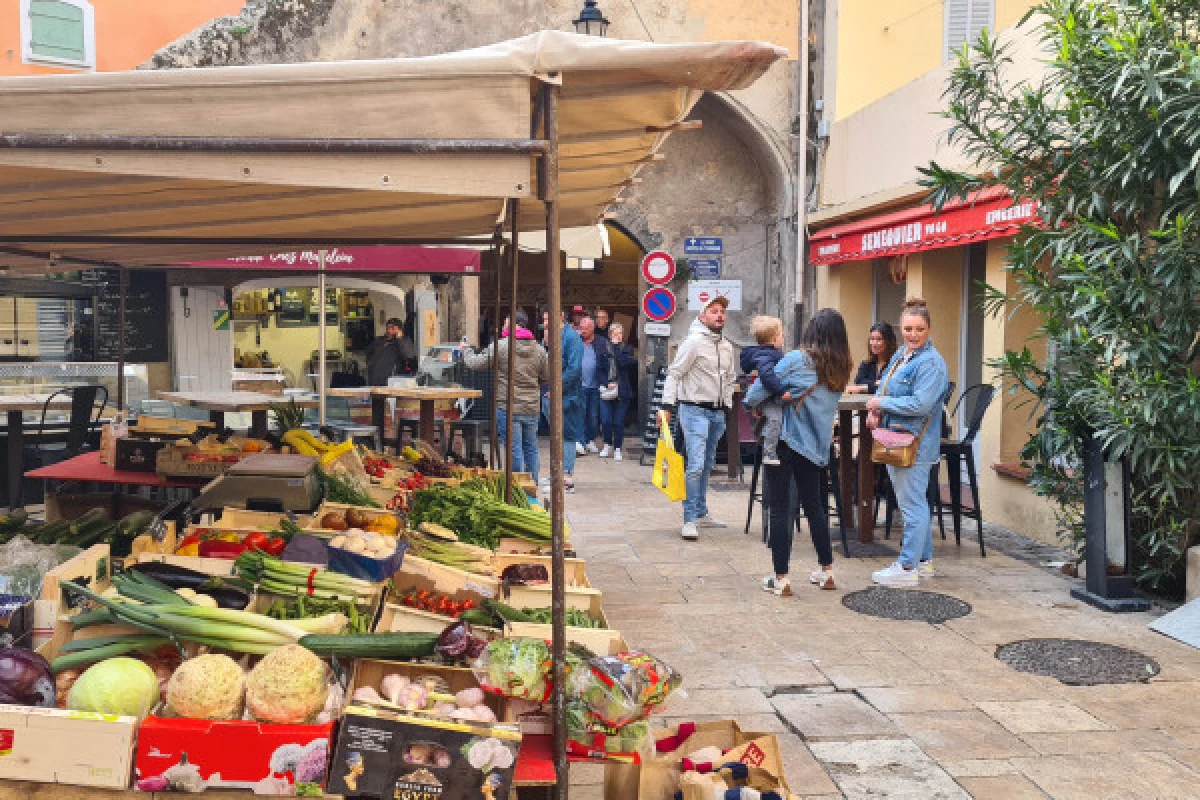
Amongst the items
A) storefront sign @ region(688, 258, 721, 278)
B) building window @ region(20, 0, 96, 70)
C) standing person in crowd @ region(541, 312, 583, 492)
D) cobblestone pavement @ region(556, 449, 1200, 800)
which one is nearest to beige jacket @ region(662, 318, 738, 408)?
cobblestone pavement @ region(556, 449, 1200, 800)

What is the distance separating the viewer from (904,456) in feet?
24.8

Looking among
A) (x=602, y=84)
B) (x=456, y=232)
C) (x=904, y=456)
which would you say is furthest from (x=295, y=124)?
(x=904, y=456)

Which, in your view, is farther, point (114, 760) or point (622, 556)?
point (622, 556)

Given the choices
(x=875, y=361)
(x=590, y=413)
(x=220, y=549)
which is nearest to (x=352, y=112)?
(x=220, y=549)

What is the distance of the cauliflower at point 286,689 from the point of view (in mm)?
3094

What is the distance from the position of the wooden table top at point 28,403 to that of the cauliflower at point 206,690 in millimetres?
7790

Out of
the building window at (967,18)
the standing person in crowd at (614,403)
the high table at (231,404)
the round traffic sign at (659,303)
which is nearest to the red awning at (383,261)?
the high table at (231,404)

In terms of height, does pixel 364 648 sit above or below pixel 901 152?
below

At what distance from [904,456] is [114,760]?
18.8ft

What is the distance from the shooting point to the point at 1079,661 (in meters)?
6.01

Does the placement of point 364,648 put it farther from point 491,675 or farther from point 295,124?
point 295,124

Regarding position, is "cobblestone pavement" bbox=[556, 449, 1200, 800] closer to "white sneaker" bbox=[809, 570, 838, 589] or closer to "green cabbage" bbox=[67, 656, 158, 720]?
"white sneaker" bbox=[809, 570, 838, 589]

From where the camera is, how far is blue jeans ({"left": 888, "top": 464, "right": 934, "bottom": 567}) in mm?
7656

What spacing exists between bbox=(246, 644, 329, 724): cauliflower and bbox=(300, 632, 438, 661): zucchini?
0.20m
